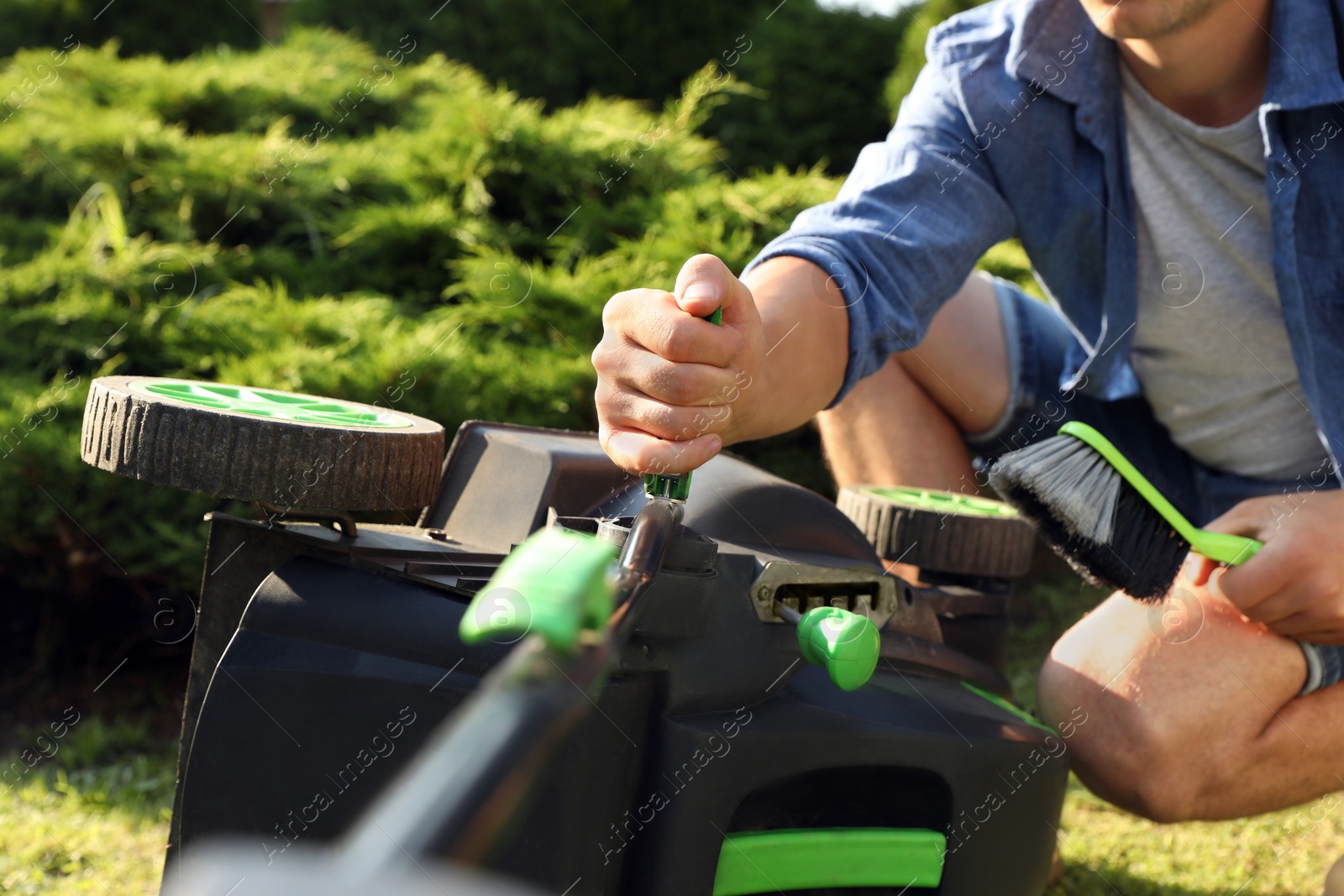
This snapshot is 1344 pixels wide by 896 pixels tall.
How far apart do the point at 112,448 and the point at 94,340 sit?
1.35 metres

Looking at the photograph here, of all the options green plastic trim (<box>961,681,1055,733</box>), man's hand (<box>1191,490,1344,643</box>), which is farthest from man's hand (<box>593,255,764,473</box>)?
man's hand (<box>1191,490,1344,643</box>)

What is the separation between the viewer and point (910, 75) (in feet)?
14.7

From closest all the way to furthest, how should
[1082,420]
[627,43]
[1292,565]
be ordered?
[1292,565], [1082,420], [627,43]

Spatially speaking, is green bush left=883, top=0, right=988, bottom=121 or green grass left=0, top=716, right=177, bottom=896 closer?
green grass left=0, top=716, right=177, bottom=896

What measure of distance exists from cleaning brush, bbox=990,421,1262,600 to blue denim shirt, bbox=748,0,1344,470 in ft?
0.66

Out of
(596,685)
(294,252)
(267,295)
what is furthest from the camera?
(294,252)

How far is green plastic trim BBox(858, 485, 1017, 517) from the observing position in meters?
1.41

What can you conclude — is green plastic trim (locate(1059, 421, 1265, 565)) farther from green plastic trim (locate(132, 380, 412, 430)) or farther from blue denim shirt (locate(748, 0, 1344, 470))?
green plastic trim (locate(132, 380, 412, 430))

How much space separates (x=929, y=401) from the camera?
1722 mm

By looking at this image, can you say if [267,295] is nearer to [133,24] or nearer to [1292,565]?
[1292,565]

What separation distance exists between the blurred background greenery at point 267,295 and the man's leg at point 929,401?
0.53 metres

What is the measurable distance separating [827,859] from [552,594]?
0.64 meters

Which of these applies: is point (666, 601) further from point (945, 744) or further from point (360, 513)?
point (360, 513)

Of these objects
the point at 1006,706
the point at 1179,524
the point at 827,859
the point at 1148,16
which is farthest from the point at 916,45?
the point at 827,859
